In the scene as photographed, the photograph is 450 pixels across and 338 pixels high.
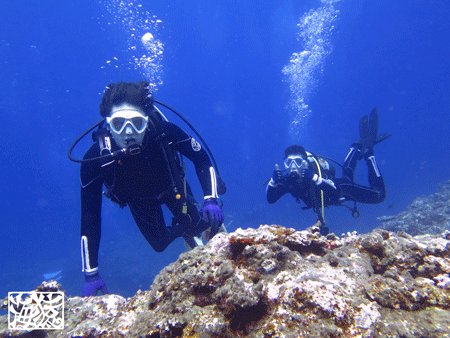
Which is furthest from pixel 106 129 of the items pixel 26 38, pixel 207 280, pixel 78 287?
pixel 26 38

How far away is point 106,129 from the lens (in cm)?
336

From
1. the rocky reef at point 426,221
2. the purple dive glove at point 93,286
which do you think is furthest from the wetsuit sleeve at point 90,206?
the rocky reef at point 426,221

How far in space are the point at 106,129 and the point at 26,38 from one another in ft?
128

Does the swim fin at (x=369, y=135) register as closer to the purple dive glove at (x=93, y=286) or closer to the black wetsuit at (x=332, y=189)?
the black wetsuit at (x=332, y=189)

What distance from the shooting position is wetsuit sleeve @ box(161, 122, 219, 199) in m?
3.52

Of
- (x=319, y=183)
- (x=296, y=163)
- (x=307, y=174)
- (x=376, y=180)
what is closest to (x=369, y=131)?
(x=376, y=180)

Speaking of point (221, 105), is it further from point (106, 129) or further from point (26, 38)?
point (106, 129)

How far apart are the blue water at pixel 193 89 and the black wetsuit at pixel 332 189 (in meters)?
14.1

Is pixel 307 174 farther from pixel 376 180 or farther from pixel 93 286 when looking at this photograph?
pixel 93 286

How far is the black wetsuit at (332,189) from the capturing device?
6.34m

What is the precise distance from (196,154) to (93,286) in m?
2.34

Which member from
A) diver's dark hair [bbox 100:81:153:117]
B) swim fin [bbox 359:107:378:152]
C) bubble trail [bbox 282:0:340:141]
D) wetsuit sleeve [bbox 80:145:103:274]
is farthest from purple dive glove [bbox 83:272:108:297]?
bubble trail [bbox 282:0:340:141]

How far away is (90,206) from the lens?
3.17 m

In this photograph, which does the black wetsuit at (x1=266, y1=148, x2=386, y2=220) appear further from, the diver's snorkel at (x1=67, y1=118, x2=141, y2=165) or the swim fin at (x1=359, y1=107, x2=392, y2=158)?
the diver's snorkel at (x1=67, y1=118, x2=141, y2=165)
